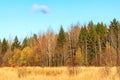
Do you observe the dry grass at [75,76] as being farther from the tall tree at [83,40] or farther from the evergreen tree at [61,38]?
the evergreen tree at [61,38]

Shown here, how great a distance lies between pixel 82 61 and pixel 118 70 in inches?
1424

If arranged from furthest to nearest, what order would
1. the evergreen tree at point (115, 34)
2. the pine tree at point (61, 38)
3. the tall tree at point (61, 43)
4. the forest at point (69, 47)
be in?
the pine tree at point (61, 38), the tall tree at point (61, 43), the forest at point (69, 47), the evergreen tree at point (115, 34)

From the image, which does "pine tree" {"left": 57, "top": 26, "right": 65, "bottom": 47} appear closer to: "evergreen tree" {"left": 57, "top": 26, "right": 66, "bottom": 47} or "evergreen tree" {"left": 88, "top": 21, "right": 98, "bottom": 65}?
"evergreen tree" {"left": 57, "top": 26, "right": 66, "bottom": 47}

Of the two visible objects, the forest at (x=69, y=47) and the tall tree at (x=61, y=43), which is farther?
the tall tree at (x=61, y=43)

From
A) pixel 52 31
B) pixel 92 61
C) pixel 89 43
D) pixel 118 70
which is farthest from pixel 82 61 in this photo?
pixel 118 70

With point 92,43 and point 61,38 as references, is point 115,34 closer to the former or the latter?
point 92,43

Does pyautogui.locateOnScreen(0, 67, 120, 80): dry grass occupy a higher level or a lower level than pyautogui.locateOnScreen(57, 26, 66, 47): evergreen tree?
lower

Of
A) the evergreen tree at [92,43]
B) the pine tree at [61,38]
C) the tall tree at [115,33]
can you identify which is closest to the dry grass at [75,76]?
the tall tree at [115,33]

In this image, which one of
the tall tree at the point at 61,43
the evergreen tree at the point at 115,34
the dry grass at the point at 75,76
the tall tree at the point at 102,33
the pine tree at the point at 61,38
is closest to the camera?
the dry grass at the point at 75,76

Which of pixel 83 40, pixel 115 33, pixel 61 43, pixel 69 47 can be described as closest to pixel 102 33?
pixel 115 33

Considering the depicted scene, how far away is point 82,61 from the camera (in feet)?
166

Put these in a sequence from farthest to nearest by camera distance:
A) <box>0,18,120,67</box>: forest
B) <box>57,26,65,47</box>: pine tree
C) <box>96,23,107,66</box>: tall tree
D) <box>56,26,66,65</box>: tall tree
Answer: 1. <box>96,23,107,66</box>: tall tree
2. <box>57,26,65,47</box>: pine tree
3. <box>56,26,66,65</box>: tall tree
4. <box>0,18,120,67</box>: forest

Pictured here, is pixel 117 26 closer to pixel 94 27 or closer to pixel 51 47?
pixel 94 27

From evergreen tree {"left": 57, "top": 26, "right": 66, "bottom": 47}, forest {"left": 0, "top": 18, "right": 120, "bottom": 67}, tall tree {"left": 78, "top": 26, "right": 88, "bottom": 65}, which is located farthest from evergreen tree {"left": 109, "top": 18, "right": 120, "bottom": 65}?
evergreen tree {"left": 57, "top": 26, "right": 66, "bottom": 47}
